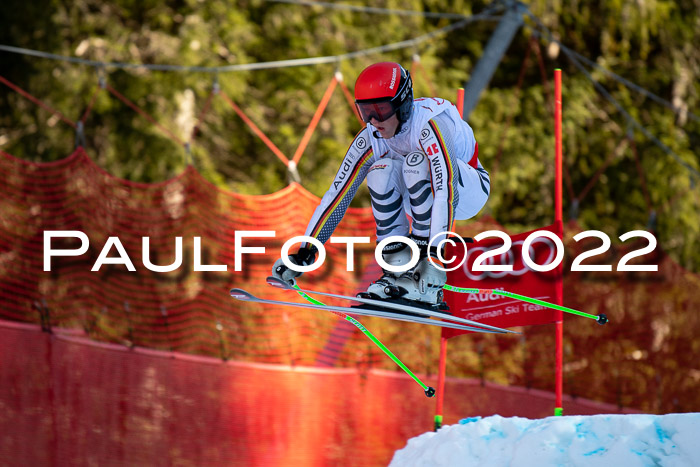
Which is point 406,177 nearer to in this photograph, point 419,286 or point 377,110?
point 377,110

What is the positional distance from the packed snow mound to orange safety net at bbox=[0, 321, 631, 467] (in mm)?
2212

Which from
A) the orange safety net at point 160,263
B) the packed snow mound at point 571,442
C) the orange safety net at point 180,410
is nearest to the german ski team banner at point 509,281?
the packed snow mound at point 571,442

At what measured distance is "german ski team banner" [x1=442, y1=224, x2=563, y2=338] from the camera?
451cm

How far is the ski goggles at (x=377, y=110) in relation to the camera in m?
3.41

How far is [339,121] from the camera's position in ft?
30.3

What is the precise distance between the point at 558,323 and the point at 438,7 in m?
6.78

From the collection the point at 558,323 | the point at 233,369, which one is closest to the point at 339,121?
the point at 233,369

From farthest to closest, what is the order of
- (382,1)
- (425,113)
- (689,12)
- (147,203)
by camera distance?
(689,12) → (382,1) → (147,203) → (425,113)

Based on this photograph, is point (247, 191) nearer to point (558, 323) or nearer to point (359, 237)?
point (359, 237)

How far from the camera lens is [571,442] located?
10.7 ft

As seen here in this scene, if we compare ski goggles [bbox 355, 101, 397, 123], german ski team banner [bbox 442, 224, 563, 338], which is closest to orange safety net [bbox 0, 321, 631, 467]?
german ski team banner [bbox 442, 224, 563, 338]

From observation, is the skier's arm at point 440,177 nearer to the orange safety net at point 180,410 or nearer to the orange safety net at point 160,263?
the orange safety net at point 180,410

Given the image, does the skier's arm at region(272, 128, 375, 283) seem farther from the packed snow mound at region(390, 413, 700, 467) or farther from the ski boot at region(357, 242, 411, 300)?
the packed snow mound at region(390, 413, 700, 467)

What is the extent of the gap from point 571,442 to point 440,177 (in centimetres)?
96
